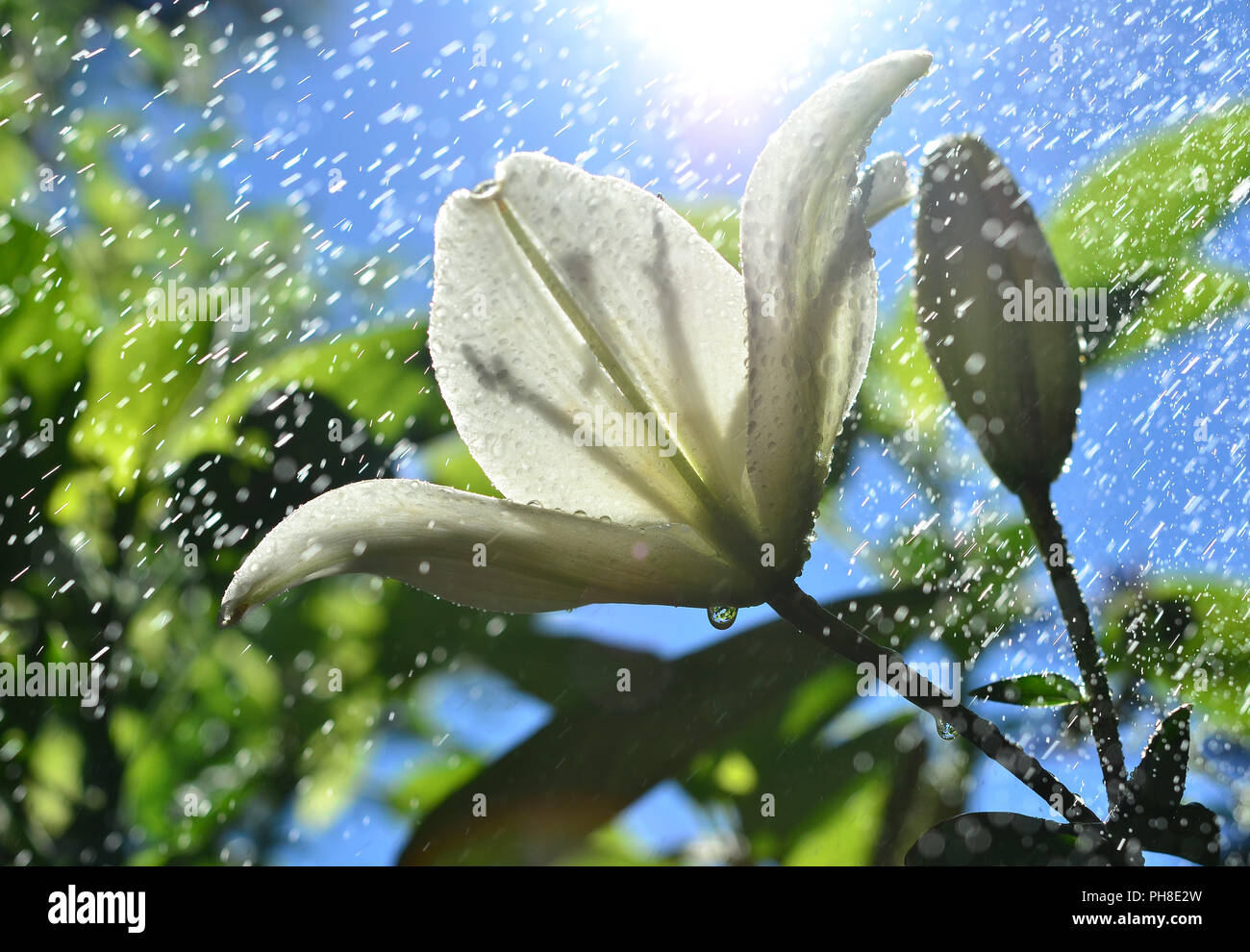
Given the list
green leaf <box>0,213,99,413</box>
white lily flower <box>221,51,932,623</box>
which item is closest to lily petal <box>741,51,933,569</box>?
white lily flower <box>221,51,932,623</box>

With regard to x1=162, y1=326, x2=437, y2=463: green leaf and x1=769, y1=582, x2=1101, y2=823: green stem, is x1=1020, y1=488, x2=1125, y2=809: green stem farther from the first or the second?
x1=162, y1=326, x2=437, y2=463: green leaf

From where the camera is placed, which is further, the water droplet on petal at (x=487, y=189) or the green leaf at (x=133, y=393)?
the green leaf at (x=133, y=393)

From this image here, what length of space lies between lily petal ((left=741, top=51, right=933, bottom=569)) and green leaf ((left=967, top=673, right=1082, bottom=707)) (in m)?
0.06

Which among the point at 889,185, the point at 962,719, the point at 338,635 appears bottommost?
the point at 338,635

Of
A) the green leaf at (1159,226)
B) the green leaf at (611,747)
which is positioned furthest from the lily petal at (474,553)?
the green leaf at (1159,226)

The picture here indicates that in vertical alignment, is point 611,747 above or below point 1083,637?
below

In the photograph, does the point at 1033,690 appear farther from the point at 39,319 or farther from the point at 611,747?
the point at 39,319

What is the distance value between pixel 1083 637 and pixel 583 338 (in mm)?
132

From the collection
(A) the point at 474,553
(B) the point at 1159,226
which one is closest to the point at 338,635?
(A) the point at 474,553

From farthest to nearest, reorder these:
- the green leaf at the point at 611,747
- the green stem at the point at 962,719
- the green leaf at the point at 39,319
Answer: the green leaf at the point at 39,319
the green leaf at the point at 611,747
the green stem at the point at 962,719

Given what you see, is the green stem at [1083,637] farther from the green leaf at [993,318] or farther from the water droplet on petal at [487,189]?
the water droplet on petal at [487,189]

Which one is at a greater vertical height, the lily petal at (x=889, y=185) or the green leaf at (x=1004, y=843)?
the lily petal at (x=889, y=185)

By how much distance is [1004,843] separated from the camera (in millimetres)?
187

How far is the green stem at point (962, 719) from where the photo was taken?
17 centimetres
